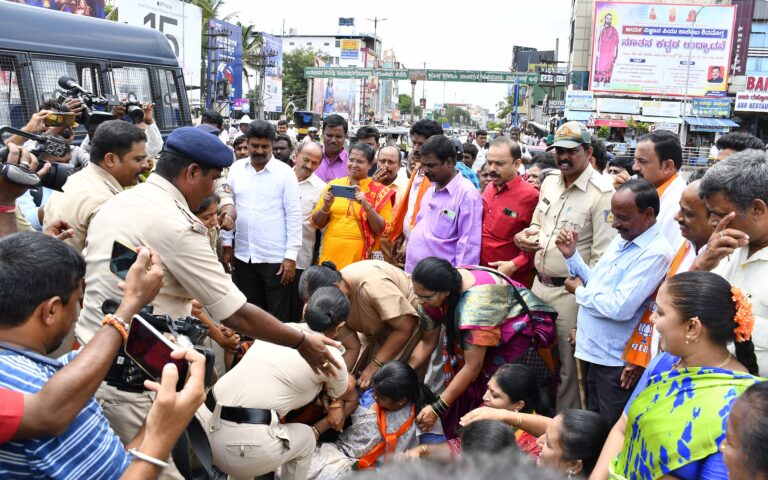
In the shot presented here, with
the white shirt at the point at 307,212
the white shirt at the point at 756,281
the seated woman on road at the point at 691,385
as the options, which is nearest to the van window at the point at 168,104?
the white shirt at the point at 307,212

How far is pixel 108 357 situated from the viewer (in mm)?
1688

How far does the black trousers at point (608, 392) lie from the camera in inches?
128

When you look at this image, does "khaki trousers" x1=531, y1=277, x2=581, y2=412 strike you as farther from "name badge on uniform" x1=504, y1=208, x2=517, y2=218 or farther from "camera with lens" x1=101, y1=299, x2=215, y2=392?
"camera with lens" x1=101, y1=299, x2=215, y2=392

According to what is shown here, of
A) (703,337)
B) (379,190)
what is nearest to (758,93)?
(379,190)

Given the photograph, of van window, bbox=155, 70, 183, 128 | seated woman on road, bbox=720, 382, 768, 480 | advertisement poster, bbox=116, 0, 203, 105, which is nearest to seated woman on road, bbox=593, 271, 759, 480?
seated woman on road, bbox=720, 382, 768, 480

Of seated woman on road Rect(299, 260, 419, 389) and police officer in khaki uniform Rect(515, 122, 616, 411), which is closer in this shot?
seated woman on road Rect(299, 260, 419, 389)

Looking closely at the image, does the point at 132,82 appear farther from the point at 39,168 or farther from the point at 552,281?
the point at 552,281

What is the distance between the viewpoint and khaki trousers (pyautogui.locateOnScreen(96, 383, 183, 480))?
2.38 metres

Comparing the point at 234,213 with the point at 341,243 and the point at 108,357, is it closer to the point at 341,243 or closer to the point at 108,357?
the point at 341,243

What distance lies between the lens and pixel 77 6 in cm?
1508

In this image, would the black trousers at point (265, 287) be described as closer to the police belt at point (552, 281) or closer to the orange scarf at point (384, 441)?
the orange scarf at point (384, 441)

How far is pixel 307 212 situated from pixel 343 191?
784mm

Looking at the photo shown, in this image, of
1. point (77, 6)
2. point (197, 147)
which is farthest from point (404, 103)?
point (197, 147)

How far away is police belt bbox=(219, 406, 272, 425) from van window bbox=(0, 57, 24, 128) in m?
4.79
